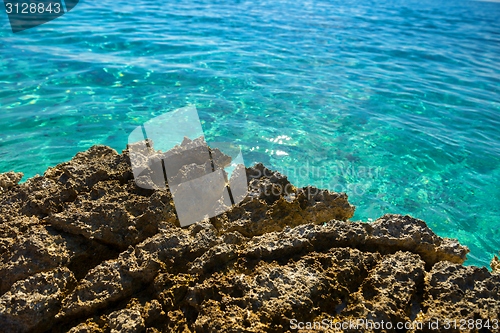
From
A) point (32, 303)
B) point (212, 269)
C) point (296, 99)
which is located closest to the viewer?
point (32, 303)

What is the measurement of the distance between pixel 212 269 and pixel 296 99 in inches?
250

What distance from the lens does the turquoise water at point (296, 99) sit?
6.07 m

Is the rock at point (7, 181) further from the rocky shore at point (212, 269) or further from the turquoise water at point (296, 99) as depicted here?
the turquoise water at point (296, 99)

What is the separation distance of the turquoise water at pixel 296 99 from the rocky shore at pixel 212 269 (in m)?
2.43

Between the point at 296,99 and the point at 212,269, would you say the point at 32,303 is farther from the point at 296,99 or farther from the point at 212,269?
the point at 296,99

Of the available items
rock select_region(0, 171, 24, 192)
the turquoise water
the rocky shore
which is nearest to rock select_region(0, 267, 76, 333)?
the rocky shore

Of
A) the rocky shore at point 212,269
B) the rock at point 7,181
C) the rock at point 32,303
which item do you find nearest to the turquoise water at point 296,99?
the rock at point 7,181

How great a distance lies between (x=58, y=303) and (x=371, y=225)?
2.47 m

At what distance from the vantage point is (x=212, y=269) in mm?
2922

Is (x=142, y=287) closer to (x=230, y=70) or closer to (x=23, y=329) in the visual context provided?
(x=23, y=329)

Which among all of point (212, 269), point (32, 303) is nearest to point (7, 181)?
point (32, 303)

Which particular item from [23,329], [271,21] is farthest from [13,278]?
[271,21]

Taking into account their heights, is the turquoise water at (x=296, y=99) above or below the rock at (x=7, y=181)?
below

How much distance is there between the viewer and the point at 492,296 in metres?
2.63
